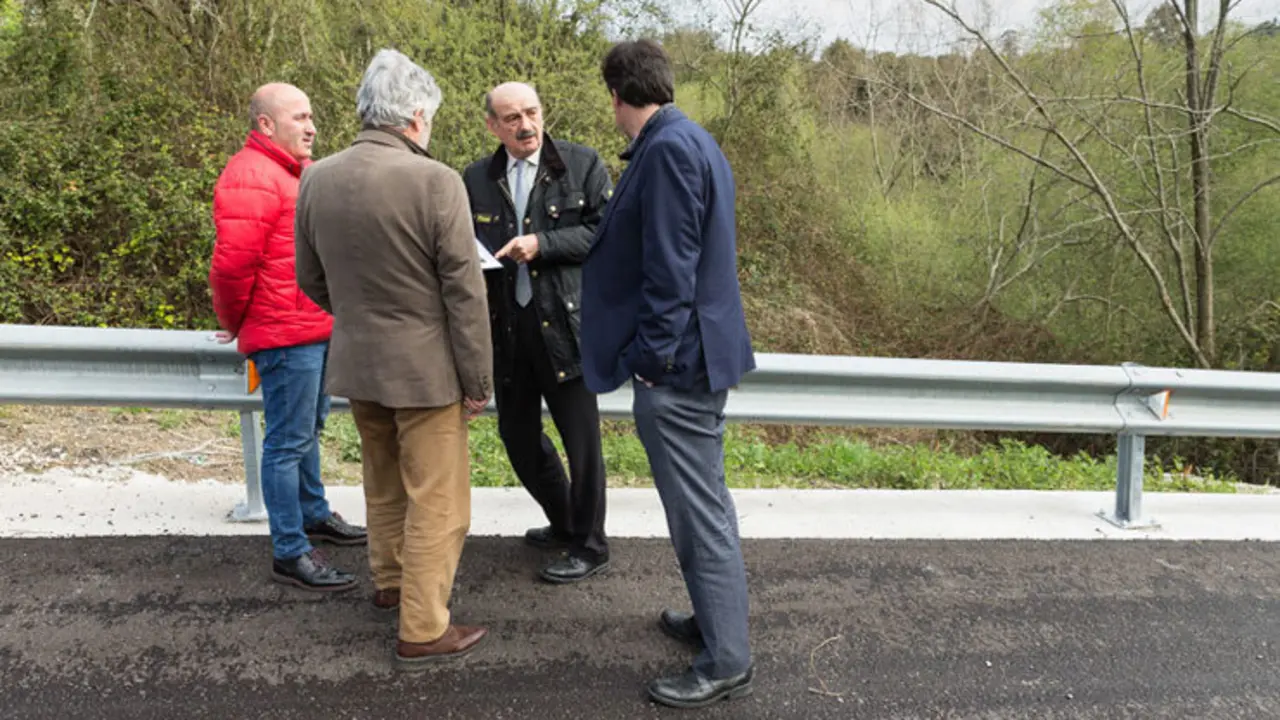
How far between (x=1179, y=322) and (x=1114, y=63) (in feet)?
12.8

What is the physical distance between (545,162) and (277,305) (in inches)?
43.1

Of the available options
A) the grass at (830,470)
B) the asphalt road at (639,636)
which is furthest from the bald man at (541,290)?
the grass at (830,470)

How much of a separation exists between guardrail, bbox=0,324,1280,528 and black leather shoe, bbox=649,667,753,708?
145 centimetres

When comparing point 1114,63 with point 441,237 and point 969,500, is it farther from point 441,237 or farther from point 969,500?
point 441,237

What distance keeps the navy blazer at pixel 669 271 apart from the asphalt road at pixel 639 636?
3.00ft

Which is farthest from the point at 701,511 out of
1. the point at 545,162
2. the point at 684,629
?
the point at 545,162

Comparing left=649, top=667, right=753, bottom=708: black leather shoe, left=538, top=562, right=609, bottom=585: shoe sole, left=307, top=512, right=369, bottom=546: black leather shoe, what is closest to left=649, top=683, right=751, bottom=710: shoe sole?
left=649, top=667, right=753, bottom=708: black leather shoe

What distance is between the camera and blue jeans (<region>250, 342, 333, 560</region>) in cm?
324

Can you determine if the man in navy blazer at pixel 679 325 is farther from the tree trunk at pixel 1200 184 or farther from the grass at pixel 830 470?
the tree trunk at pixel 1200 184

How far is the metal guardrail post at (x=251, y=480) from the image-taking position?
374 centimetres

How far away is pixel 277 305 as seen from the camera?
3213 millimetres

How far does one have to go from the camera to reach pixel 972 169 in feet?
56.8

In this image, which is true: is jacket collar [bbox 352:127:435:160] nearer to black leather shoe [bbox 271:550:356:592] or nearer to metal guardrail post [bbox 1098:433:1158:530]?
black leather shoe [bbox 271:550:356:592]

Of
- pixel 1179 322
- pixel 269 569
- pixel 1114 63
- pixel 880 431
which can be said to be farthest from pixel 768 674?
pixel 1114 63
